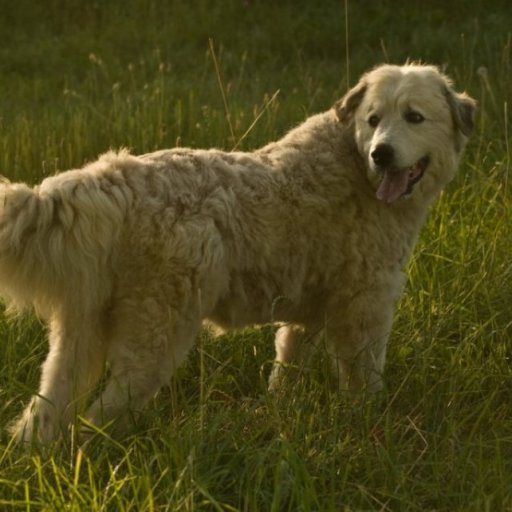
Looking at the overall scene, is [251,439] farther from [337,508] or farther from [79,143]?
[79,143]

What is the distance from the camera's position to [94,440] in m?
4.23

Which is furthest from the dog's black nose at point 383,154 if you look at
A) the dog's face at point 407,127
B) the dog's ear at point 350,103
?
the dog's ear at point 350,103

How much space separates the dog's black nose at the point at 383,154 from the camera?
4840 mm

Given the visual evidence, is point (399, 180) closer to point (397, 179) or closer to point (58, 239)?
point (397, 179)

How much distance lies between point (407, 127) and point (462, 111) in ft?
1.19

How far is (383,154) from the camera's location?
4.85m

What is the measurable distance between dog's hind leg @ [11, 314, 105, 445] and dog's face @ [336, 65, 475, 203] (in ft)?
5.11

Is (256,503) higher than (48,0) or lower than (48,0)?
higher

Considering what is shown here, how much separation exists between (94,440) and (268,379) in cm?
147

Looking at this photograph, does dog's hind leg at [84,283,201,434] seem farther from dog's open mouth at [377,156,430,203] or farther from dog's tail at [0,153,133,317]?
dog's open mouth at [377,156,430,203]

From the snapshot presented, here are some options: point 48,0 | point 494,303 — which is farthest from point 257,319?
point 48,0

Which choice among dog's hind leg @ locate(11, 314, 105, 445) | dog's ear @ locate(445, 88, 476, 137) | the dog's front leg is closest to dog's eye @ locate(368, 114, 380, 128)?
dog's ear @ locate(445, 88, 476, 137)

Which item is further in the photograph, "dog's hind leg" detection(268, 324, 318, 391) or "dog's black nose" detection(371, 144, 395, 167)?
"dog's hind leg" detection(268, 324, 318, 391)

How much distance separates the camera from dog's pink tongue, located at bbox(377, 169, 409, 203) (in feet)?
16.4
